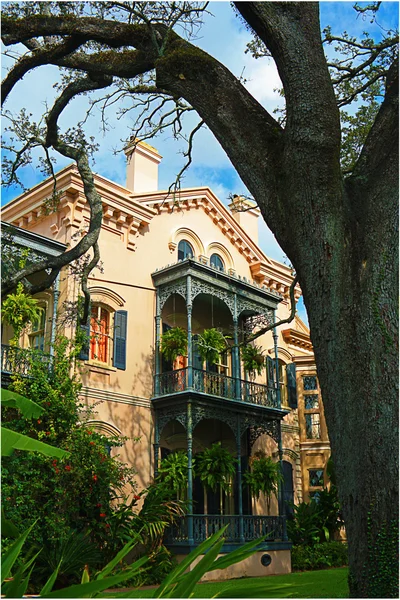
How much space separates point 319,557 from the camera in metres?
16.5

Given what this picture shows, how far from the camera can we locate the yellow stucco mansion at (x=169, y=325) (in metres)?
15.1

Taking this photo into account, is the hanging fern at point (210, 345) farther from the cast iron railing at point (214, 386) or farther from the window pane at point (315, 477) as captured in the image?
the window pane at point (315, 477)

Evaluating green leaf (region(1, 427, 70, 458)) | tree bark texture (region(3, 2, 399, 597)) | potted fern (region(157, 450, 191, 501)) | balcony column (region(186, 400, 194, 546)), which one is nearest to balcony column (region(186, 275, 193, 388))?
balcony column (region(186, 400, 194, 546))

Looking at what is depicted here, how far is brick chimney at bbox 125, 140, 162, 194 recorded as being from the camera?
18.3 metres

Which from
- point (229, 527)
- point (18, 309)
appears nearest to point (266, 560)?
point (229, 527)

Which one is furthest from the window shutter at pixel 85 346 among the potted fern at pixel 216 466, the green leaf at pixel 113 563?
the green leaf at pixel 113 563

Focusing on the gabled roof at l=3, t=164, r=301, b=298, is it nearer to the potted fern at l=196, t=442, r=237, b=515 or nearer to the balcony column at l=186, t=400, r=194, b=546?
the balcony column at l=186, t=400, r=194, b=546

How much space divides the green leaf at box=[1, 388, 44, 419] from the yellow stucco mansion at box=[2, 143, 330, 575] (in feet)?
38.2

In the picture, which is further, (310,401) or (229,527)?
A: (310,401)

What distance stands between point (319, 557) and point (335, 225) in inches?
560

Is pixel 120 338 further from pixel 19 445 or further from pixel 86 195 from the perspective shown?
pixel 19 445

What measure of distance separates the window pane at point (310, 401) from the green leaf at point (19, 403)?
2017 centimetres

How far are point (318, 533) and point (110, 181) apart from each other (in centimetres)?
1102

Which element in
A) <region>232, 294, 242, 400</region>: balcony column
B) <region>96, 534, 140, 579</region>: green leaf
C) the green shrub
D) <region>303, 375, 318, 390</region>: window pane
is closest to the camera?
<region>96, 534, 140, 579</region>: green leaf
